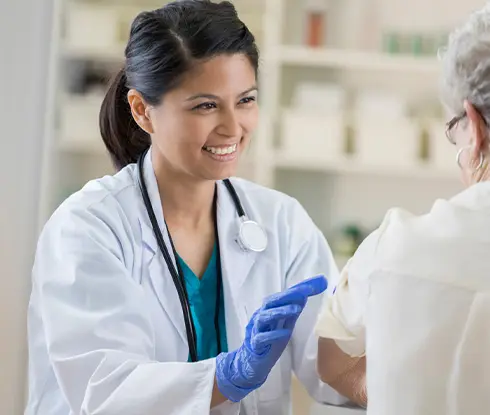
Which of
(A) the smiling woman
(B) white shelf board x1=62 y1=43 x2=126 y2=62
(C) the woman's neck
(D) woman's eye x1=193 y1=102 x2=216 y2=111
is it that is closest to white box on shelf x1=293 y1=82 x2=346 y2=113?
(B) white shelf board x1=62 y1=43 x2=126 y2=62

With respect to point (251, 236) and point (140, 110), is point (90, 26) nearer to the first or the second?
point (140, 110)

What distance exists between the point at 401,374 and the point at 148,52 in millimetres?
803

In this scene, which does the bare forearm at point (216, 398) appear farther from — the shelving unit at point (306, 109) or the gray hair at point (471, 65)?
the shelving unit at point (306, 109)

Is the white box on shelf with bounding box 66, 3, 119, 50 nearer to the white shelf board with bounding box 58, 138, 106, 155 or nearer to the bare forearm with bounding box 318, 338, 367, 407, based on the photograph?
the white shelf board with bounding box 58, 138, 106, 155

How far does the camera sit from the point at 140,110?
5.23 ft

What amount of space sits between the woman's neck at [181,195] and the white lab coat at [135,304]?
0.09 ft

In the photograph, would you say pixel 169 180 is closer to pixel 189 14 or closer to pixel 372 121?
pixel 189 14

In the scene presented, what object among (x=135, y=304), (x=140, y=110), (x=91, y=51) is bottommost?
(x=135, y=304)

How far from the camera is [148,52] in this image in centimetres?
152

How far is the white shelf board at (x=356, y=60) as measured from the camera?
118 inches

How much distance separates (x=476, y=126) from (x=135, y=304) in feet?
2.14

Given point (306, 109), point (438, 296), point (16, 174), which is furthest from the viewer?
point (306, 109)

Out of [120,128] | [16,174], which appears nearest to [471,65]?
[120,128]

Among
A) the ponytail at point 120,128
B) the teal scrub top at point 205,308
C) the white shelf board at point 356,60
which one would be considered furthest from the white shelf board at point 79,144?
the teal scrub top at point 205,308
